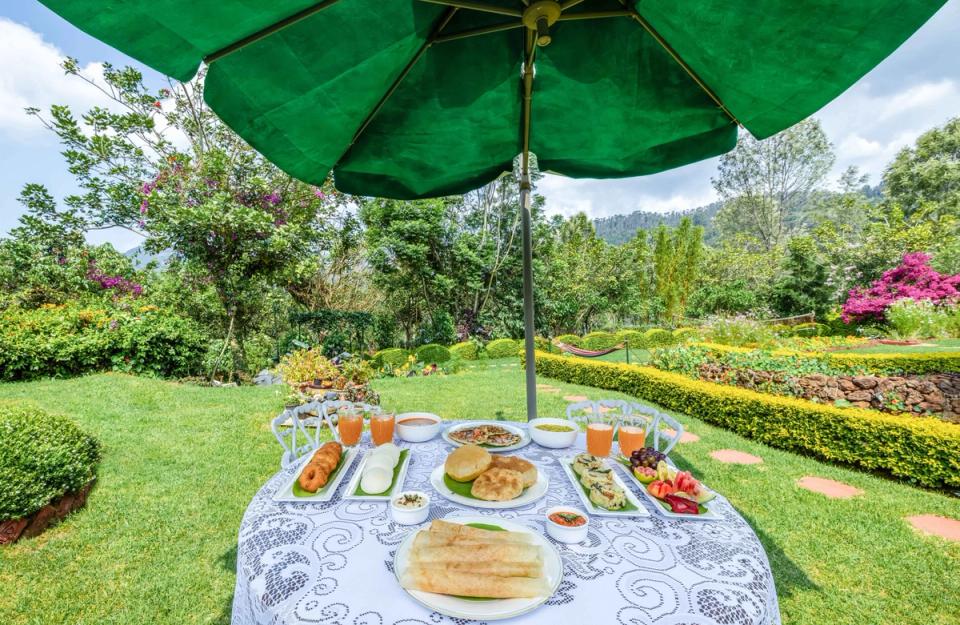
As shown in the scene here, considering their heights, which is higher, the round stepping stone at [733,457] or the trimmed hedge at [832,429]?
the trimmed hedge at [832,429]

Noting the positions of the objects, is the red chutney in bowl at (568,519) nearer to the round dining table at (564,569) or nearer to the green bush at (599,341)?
the round dining table at (564,569)

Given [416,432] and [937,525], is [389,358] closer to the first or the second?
[416,432]

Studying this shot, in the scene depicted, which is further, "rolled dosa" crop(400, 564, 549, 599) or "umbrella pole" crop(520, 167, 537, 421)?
"umbrella pole" crop(520, 167, 537, 421)

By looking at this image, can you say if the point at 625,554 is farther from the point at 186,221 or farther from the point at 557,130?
the point at 186,221

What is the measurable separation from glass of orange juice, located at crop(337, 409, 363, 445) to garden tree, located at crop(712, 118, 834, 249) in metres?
27.7

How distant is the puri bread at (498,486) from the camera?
124 centimetres

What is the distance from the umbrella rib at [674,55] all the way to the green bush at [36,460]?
434cm

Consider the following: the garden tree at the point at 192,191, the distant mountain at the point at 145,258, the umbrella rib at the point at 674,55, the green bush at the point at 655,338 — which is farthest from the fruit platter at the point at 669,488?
the green bush at the point at 655,338

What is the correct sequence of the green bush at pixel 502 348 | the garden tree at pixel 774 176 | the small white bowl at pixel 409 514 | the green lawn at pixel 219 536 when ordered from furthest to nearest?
1. the garden tree at pixel 774 176
2. the green bush at pixel 502 348
3. the green lawn at pixel 219 536
4. the small white bowl at pixel 409 514

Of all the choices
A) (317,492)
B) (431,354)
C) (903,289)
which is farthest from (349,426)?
(903,289)

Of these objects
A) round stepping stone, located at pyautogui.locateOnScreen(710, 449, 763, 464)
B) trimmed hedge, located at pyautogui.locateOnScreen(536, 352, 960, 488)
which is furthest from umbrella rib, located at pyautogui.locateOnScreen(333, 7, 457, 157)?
trimmed hedge, located at pyautogui.locateOnScreen(536, 352, 960, 488)

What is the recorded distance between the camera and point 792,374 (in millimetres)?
5148

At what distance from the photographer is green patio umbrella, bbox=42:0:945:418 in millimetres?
1217

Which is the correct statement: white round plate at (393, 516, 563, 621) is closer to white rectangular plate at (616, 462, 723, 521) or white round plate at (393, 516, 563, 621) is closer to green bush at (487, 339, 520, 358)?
white rectangular plate at (616, 462, 723, 521)
